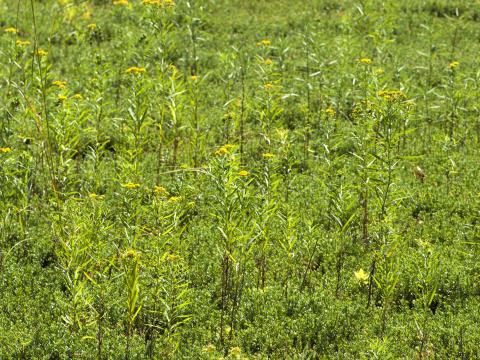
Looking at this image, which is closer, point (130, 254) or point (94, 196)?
point (130, 254)

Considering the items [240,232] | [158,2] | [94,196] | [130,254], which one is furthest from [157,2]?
[130,254]

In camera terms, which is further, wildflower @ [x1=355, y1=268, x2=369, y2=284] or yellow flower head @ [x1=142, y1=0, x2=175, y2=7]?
yellow flower head @ [x1=142, y1=0, x2=175, y2=7]

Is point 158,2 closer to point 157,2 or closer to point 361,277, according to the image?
point 157,2

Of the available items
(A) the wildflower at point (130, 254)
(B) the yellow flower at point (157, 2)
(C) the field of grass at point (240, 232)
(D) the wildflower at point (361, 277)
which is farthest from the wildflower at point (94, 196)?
(B) the yellow flower at point (157, 2)

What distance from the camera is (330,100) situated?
10297mm

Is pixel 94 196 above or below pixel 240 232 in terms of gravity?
above

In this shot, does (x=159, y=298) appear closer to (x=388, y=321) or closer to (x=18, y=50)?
(x=388, y=321)

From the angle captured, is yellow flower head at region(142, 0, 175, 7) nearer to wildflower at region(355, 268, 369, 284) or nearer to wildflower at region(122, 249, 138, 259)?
wildflower at region(122, 249, 138, 259)

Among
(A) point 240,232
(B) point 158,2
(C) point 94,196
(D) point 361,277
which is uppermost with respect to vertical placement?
(B) point 158,2

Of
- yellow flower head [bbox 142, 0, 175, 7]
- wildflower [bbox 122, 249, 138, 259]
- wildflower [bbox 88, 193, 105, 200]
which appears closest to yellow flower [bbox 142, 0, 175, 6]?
yellow flower head [bbox 142, 0, 175, 7]

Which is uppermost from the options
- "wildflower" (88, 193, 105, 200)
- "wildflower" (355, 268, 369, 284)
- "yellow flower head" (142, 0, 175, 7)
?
"yellow flower head" (142, 0, 175, 7)

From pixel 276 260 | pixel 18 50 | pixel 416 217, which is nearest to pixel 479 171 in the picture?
pixel 416 217

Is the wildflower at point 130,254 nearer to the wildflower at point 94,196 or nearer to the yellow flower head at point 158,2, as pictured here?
the wildflower at point 94,196

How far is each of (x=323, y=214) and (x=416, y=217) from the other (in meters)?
1.14
